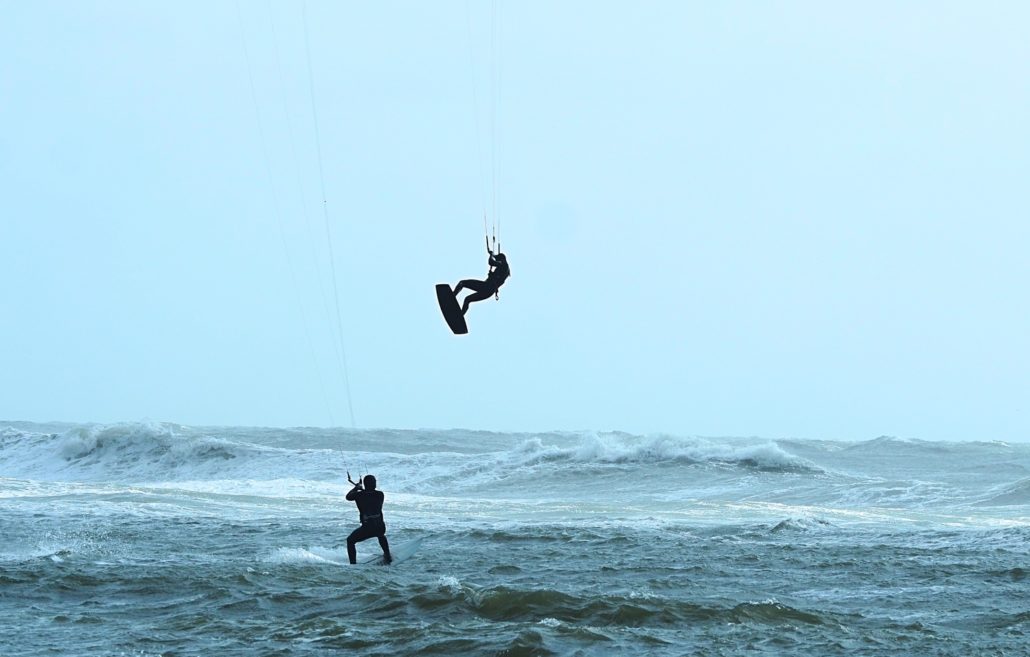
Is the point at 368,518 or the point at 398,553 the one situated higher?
the point at 368,518

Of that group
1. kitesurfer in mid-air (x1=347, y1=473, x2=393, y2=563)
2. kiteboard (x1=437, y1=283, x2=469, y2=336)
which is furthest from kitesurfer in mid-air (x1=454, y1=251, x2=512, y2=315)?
kitesurfer in mid-air (x1=347, y1=473, x2=393, y2=563)

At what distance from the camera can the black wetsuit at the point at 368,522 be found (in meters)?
13.9

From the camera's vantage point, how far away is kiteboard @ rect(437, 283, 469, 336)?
523 inches

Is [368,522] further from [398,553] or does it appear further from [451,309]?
[451,309]

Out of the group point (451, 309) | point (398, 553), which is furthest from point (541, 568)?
point (451, 309)

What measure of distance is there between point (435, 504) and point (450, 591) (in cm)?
1161

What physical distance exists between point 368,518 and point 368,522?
8 cm

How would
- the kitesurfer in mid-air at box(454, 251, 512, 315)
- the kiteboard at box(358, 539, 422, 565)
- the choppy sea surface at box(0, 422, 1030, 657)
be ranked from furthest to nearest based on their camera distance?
the kiteboard at box(358, 539, 422, 565)
the kitesurfer in mid-air at box(454, 251, 512, 315)
the choppy sea surface at box(0, 422, 1030, 657)

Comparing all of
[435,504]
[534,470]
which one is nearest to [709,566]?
[435,504]

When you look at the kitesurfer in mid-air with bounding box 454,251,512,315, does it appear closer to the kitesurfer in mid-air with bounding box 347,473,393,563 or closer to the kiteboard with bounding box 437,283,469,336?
the kiteboard with bounding box 437,283,469,336

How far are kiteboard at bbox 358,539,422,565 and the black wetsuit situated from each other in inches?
5.3

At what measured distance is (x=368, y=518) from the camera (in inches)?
554

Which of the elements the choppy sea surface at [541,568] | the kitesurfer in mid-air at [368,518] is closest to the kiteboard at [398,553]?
the kitesurfer in mid-air at [368,518]

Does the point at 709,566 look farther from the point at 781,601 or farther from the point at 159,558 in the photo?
the point at 159,558
